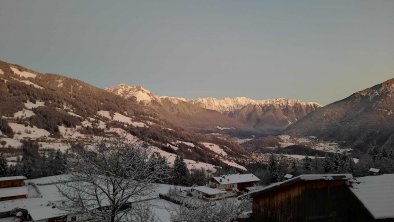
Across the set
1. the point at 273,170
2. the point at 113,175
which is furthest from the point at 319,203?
the point at 273,170

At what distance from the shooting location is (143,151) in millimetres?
21641

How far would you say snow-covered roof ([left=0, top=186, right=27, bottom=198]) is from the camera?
77.1 m


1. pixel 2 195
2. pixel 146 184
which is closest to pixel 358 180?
pixel 146 184

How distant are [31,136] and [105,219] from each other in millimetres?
197707

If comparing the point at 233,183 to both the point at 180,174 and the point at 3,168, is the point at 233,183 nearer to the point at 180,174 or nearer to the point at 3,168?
the point at 180,174

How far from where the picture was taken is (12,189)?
8100cm

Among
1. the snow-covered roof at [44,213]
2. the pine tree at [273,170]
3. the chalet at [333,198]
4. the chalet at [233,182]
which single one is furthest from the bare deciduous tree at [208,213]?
the pine tree at [273,170]

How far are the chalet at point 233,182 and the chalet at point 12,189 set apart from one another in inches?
2043

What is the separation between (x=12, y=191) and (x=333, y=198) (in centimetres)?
7840

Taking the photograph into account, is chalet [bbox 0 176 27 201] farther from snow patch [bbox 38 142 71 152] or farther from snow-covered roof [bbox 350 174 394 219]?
snow patch [bbox 38 142 71 152]

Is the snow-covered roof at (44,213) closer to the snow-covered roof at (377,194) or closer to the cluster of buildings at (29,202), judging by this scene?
the cluster of buildings at (29,202)

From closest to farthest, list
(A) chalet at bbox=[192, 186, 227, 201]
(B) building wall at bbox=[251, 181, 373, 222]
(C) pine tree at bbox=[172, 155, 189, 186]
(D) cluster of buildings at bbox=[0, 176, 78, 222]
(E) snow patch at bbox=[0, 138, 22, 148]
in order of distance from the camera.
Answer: (B) building wall at bbox=[251, 181, 373, 222] → (D) cluster of buildings at bbox=[0, 176, 78, 222] → (A) chalet at bbox=[192, 186, 227, 201] → (C) pine tree at bbox=[172, 155, 189, 186] → (E) snow patch at bbox=[0, 138, 22, 148]

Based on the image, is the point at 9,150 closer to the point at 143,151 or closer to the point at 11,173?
the point at 11,173

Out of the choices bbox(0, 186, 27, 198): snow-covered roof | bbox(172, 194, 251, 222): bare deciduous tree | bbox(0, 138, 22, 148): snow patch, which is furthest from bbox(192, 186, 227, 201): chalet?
bbox(0, 138, 22, 148): snow patch
